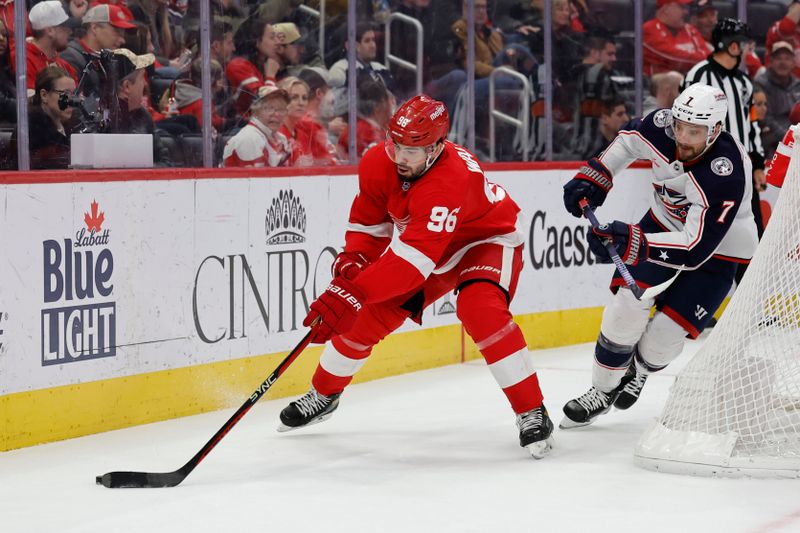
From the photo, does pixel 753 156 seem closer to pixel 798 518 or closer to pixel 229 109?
pixel 229 109

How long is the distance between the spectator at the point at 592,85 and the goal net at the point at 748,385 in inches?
116

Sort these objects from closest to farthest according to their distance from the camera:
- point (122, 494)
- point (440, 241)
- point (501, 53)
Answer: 1. point (122, 494)
2. point (440, 241)
3. point (501, 53)

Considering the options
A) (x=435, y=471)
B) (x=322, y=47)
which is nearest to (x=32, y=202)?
(x=435, y=471)

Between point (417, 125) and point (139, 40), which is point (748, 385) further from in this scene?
point (139, 40)

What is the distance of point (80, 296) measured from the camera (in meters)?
4.08

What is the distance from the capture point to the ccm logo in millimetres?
3506

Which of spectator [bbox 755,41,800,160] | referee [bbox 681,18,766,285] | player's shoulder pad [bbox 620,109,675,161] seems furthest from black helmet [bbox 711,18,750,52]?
player's shoulder pad [bbox 620,109,675,161]

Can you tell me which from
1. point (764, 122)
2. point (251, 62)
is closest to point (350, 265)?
point (251, 62)

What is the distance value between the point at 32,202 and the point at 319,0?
184 centimetres

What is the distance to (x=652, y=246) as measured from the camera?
3.94 meters

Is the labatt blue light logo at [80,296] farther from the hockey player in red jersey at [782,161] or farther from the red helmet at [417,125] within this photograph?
the hockey player in red jersey at [782,161]

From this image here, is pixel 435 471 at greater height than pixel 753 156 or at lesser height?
lesser

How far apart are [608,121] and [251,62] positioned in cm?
239

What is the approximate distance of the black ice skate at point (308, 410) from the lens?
411cm
